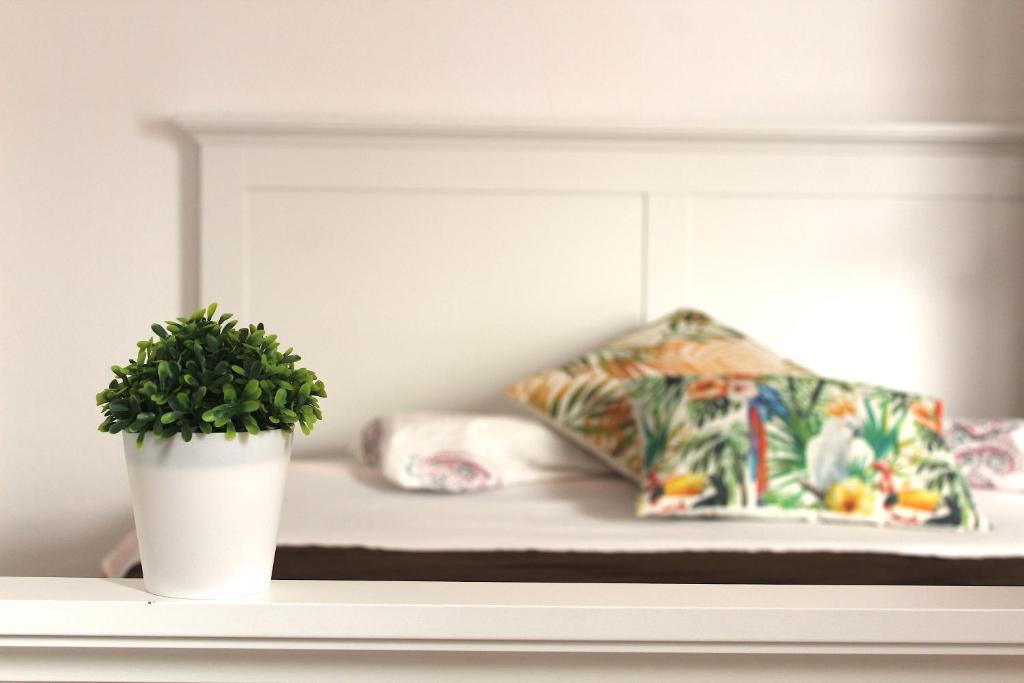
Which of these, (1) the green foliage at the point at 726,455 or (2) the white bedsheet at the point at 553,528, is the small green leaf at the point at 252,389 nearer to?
(2) the white bedsheet at the point at 553,528

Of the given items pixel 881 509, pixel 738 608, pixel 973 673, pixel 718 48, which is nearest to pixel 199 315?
pixel 738 608

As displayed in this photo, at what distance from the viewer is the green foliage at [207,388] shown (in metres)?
0.70

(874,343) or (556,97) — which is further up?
(556,97)

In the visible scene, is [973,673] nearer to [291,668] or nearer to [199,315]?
[291,668]

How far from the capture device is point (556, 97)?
2.44 meters

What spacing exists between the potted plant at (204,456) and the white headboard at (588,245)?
1.70m

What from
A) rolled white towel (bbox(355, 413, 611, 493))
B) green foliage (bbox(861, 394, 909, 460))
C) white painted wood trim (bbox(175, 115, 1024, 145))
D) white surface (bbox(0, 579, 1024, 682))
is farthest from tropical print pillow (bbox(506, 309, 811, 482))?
white surface (bbox(0, 579, 1024, 682))

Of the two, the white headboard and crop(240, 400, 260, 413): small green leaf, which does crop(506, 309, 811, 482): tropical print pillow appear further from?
crop(240, 400, 260, 413): small green leaf

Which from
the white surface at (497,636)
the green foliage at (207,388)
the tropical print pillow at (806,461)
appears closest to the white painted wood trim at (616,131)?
the tropical print pillow at (806,461)

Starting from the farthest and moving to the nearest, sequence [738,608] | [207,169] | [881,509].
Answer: [207,169], [881,509], [738,608]

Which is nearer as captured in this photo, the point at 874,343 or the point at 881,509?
the point at 881,509

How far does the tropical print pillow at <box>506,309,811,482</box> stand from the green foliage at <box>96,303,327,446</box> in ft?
3.94

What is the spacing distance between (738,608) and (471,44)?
2.00m

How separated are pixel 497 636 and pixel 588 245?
6.02 feet
